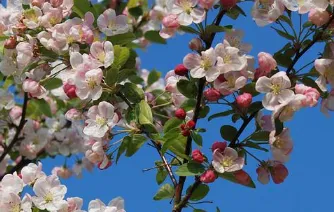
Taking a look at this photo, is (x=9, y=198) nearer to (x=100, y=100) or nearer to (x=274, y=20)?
(x=100, y=100)

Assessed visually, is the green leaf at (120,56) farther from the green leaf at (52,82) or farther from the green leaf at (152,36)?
the green leaf at (152,36)

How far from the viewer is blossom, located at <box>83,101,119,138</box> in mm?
2246

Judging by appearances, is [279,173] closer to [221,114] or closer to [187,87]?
[221,114]

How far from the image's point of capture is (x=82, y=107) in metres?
2.48

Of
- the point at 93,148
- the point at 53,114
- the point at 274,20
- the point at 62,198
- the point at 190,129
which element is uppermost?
the point at 274,20

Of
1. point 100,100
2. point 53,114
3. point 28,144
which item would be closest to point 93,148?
point 100,100

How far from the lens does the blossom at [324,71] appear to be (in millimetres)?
2051

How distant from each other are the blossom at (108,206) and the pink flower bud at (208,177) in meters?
0.35

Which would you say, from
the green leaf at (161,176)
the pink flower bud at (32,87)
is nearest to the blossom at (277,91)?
the green leaf at (161,176)

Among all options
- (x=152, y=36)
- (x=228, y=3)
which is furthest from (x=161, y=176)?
(x=152, y=36)

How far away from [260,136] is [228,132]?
11 cm

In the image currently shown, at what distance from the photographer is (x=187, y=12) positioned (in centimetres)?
221

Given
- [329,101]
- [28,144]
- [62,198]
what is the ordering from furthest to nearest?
[28,144] < [62,198] < [329,101]

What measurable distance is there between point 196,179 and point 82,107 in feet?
1.80
